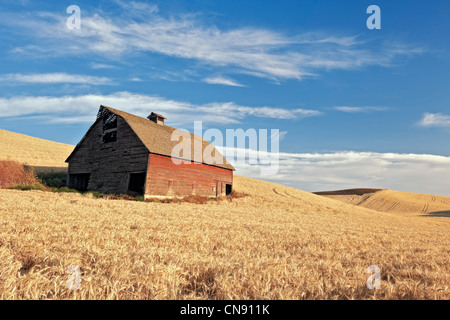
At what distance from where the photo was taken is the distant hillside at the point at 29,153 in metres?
39.2

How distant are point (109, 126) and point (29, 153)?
22439 mm

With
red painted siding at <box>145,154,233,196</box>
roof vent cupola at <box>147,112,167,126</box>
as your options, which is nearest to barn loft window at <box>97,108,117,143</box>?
red painted siding at <box>145,154,233,196</box>

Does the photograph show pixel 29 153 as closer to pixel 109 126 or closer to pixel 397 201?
pixel 109 126

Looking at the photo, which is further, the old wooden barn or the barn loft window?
the barn loft window

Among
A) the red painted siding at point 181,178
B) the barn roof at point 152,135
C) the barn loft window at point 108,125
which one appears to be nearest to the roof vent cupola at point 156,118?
the barn roof at point 152,135

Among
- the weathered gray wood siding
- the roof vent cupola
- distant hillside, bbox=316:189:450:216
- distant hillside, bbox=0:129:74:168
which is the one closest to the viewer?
the weathered gray wood siding

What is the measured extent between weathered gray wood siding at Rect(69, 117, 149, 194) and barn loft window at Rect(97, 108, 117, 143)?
0.52m

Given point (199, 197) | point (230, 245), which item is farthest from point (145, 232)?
point (199, 197)

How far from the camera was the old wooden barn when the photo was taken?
27328 millimetres

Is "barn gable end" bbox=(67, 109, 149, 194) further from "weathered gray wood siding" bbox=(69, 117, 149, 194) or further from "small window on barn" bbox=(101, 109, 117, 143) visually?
"small window on barn" bbox=(101, 109, 117, 143)

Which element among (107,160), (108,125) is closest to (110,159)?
(107,160)

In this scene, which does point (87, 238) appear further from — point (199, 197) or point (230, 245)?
point (199, 197)

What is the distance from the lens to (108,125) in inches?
1218

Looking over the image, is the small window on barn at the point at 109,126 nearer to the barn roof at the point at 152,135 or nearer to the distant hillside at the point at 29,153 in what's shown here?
the barn roof at the point at 152,135
